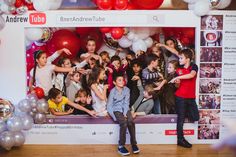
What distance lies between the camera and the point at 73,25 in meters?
2.63

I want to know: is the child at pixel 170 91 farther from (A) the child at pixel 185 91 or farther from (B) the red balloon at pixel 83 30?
(B) the red balloon at pixel 83 30

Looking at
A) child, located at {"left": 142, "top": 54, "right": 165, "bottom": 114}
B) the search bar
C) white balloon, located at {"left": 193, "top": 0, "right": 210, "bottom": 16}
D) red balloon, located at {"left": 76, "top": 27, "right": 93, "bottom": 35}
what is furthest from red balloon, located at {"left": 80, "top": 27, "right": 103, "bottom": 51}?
white balloon, located at {"left": 193, "top": 0, "right": 210, "bottom": 16}

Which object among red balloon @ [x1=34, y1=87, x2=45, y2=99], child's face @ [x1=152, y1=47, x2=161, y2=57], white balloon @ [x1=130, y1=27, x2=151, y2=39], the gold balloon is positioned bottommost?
the gold balloon

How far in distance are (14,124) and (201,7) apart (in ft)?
4.70

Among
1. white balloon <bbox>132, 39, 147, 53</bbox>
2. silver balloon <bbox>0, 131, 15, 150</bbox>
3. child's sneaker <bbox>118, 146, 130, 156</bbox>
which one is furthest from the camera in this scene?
white balloon <bbox>132, 39, 147, 53</bbox>

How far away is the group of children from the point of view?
2.71 m

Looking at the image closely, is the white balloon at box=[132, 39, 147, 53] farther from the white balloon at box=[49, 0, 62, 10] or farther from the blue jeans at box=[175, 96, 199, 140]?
the white balloon at box=[49, 0, 62, 10]

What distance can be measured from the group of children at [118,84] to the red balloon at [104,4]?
27 centimetres

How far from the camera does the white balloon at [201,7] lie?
255 cm

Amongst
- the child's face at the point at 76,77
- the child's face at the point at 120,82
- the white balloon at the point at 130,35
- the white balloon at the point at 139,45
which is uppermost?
the white balloon at the point at 130,35

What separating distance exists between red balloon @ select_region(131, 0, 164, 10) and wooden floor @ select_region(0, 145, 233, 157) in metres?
0.97

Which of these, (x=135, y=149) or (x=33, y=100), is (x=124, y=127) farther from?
(x=33, y=100)

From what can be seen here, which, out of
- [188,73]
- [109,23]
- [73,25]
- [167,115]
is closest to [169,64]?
[188,73]

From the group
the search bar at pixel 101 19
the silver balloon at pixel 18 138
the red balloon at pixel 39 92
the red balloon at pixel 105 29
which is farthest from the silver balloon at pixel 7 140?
the red balloon at pixel 105 29
